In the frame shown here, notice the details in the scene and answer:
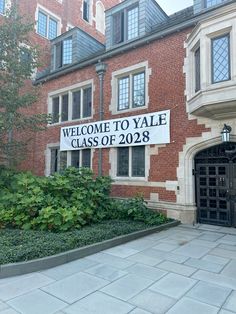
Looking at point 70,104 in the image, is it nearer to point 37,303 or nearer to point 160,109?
point 160,109

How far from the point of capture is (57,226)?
665cm

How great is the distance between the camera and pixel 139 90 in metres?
11.2

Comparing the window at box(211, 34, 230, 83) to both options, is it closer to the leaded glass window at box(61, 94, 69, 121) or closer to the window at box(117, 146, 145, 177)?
the window at box(117, 146, 145, 177)

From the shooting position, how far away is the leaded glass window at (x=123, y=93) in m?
11.7

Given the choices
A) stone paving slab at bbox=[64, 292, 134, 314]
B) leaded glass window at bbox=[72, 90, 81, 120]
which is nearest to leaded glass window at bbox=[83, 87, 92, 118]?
leaded glass window at bbox=[72, 90, 81, 120]

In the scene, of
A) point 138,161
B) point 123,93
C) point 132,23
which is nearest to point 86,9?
point 132,23

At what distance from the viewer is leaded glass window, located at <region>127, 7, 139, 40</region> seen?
11.7 meters

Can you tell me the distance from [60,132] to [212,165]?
27.0 ft

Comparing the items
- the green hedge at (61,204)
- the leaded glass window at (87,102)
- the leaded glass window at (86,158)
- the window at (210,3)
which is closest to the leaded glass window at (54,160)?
the leaded glass window at (86,158)

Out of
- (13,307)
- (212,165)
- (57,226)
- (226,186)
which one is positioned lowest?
(13,307)

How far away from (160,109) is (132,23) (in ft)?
15.3

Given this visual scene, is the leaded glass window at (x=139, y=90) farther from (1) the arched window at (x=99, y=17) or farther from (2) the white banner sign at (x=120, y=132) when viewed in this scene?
(1) the arched window at (x=99, y=17)

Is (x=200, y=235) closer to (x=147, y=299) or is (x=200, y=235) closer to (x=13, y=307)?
(x=147, y=299)

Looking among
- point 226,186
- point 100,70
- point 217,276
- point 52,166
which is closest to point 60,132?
point 52,166
